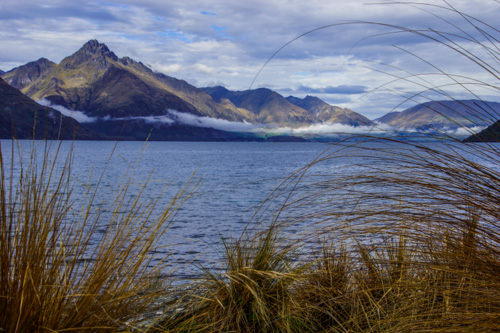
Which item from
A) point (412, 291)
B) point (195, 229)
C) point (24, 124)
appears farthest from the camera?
point (24, 124)

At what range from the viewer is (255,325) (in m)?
2.89

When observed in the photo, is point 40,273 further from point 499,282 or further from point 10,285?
point 499,282

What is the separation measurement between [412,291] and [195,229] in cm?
1543

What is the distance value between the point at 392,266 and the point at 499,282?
44.2 inches

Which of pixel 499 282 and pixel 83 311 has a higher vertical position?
pixel 499 282

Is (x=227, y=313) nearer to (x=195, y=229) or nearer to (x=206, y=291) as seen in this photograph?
(x=206, y=291)

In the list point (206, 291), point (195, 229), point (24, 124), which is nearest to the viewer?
point (206, 291)

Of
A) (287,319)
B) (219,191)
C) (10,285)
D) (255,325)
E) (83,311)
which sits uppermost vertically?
(10,285)

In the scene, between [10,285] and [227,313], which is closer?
[10,285]

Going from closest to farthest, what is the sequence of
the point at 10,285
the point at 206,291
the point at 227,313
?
1. the point at 10,285
2. the point at 227,313
3. the point at 206,291

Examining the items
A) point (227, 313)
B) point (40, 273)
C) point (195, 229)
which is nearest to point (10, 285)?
point (40, 273)

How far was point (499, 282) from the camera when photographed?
1.81 m

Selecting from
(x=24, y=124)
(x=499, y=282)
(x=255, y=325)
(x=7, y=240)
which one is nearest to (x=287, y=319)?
(x=255, y=325)

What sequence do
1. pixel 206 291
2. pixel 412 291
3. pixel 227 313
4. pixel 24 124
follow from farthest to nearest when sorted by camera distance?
1. pixel 24 124
2. pixel 206 291
3. pixel 227 313
4. pixel 412 291
